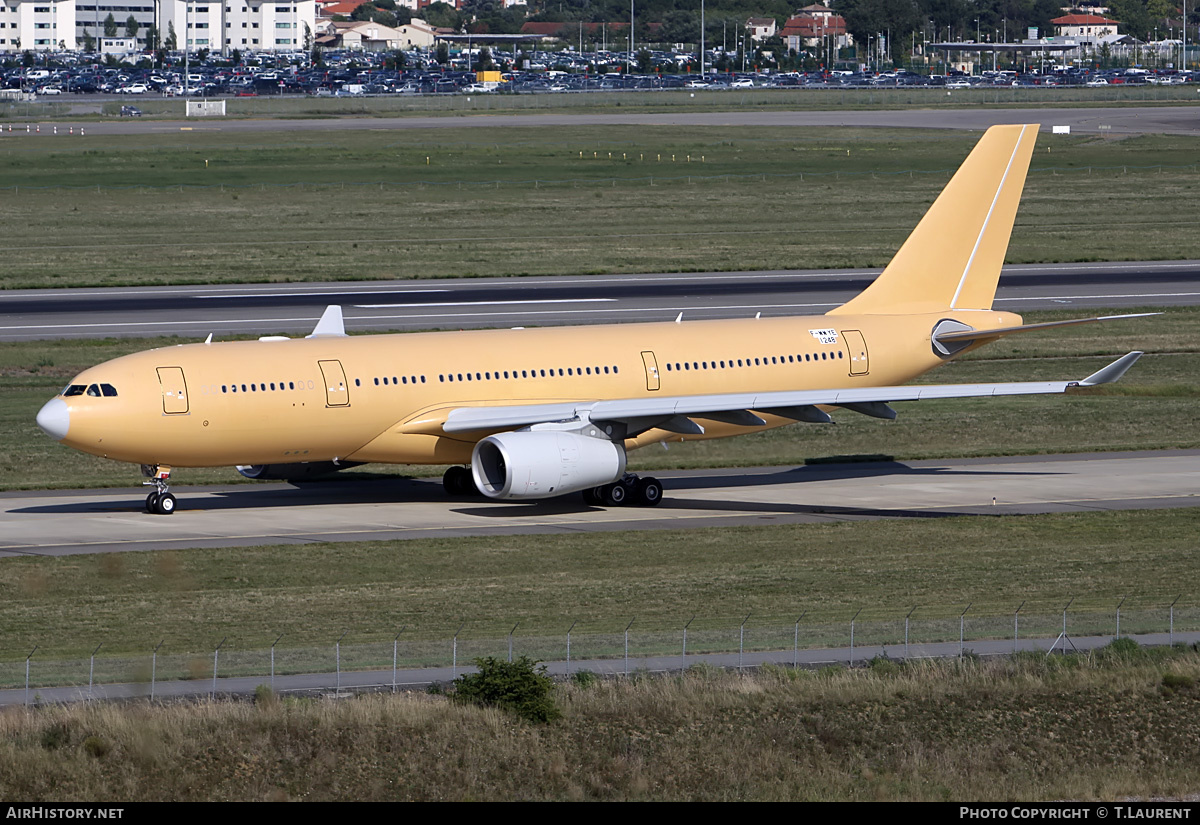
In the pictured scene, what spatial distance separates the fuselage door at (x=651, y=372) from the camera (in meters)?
50.2

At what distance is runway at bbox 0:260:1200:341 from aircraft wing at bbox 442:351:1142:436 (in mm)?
27589

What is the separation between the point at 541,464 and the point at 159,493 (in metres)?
10.5

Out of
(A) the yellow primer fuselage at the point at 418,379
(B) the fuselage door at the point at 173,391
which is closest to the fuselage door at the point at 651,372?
(A) the yellow primer fuselage at the point at 418,379

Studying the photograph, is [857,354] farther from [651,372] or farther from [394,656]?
[394,656]

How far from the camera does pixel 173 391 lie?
44.7 meters

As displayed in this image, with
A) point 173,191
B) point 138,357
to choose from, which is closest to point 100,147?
point 173,191

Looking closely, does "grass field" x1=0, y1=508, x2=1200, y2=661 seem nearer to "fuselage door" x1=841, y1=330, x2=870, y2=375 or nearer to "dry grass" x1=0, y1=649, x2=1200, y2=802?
"dry grass" x1=0, y1=649, x2=1200, y2=802

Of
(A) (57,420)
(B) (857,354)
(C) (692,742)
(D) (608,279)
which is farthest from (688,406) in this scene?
(D) (608,279)

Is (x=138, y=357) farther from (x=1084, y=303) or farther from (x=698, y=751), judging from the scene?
(x=1084, y=303)

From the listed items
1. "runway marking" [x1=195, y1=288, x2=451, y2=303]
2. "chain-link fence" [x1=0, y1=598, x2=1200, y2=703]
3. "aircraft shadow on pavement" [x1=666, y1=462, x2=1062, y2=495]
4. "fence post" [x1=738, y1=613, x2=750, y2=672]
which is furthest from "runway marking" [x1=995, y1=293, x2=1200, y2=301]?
"fence post" [x1=738, y1=613, x2=750, y2=672]

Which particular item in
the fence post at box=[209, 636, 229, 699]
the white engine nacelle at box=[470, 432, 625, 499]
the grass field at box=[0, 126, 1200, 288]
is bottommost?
the fence post at box=[209, 636, 229, 699]

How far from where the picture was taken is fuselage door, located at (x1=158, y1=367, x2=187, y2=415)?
44531 millimetres

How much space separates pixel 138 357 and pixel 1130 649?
26718 mm

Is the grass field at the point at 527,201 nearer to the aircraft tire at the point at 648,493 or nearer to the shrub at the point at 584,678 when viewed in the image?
the aircraft tire at the point at 648,493
